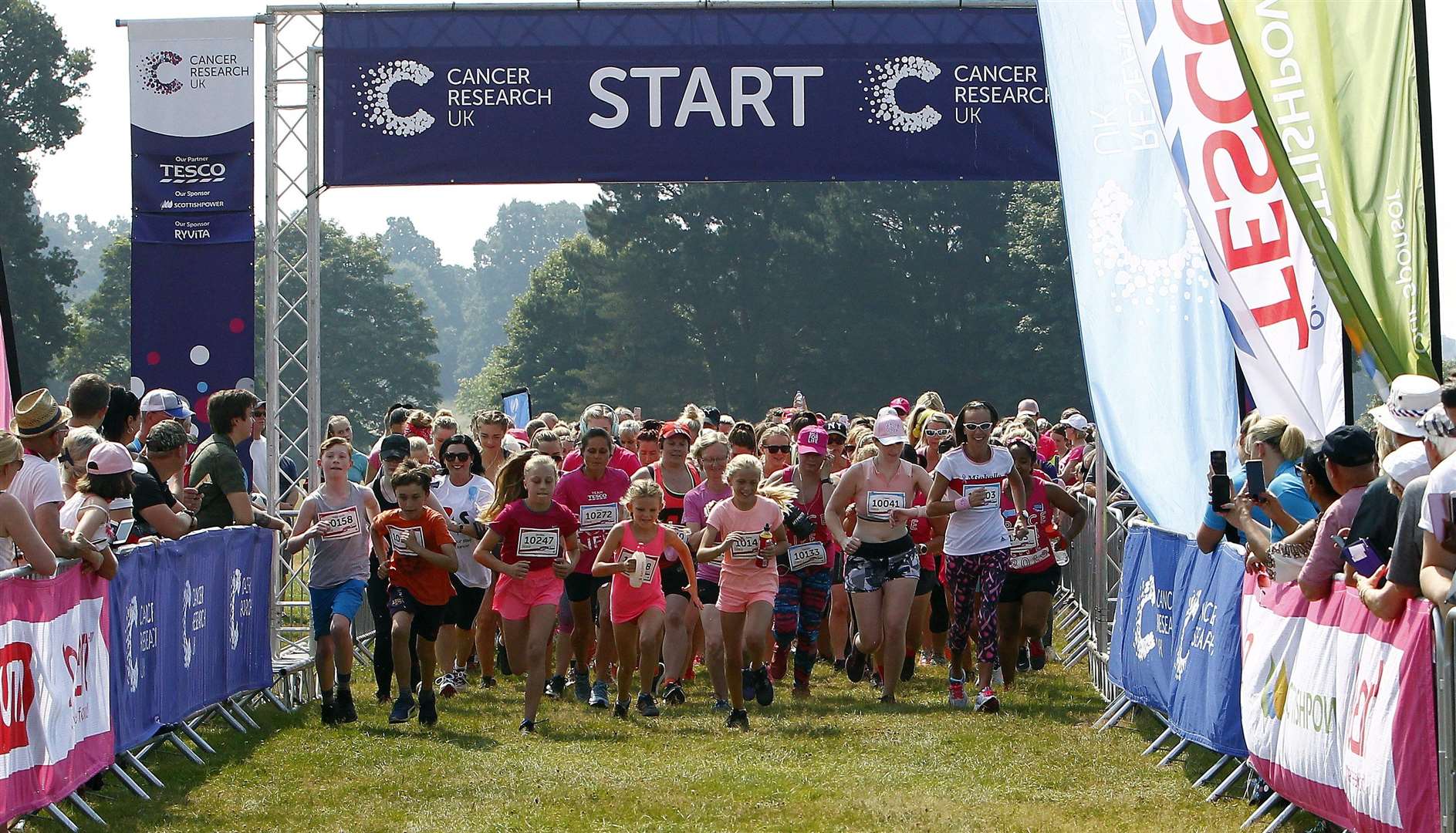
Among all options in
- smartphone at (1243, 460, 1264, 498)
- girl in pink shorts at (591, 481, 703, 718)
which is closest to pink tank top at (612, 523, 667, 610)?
girl in pink shorts at (591, 481, 703, 718)

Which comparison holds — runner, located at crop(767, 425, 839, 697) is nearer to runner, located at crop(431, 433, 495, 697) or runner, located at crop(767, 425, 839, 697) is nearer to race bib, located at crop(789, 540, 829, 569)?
race bib, located at crop(789, 540, 829, 569)

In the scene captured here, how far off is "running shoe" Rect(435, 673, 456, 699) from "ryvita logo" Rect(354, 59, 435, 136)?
4.07m

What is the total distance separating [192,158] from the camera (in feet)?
43.3

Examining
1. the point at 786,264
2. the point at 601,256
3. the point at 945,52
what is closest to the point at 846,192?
the point at 786,264

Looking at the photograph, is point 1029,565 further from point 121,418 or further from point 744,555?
point 121,418

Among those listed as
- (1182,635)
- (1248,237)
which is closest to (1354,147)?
(1248,237)

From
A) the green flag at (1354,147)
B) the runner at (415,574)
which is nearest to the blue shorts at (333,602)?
the runner at (415,574)

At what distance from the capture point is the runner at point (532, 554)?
435 inches

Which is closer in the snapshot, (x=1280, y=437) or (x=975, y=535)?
(x=1280, y=437)

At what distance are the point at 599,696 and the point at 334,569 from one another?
201cm

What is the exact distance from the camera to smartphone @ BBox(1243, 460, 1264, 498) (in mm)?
7395

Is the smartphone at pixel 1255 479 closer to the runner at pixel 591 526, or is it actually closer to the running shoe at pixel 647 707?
the running shoe at pixel 647 707

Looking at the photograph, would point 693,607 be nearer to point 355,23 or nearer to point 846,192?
point 355,23

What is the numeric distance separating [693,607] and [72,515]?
5047 millimetres
